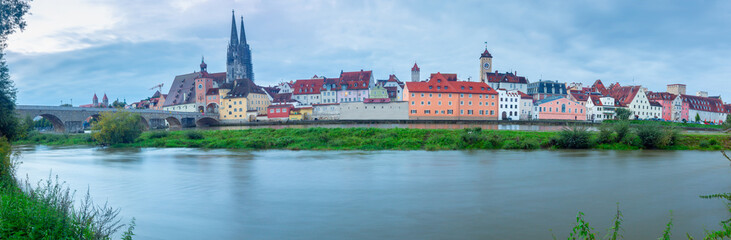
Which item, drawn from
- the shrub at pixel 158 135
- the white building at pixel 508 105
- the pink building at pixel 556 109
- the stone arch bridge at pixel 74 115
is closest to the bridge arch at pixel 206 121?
the stone arch bridge at pixel 74 115

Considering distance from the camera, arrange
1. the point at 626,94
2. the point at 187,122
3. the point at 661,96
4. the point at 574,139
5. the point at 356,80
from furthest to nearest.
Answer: the point at 356,80
the point at 661,96
the point at 626,94
the point at 187,122
the point at 574,139

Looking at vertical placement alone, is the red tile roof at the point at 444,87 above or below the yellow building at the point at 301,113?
above

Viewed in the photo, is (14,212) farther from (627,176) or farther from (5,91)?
(627,176)

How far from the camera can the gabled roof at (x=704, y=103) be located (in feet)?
272

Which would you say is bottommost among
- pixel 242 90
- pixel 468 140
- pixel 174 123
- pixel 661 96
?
pixel 468 140

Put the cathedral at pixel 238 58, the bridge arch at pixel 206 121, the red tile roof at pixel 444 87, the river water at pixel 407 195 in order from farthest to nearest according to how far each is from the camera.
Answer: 1. the cathedral at pixel 238 58
2. the bridge arch at pixel 206 121
3. the red tile roof at pixel 444 87
4. the river water at pixel 407 195

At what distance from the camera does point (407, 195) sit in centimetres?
1143

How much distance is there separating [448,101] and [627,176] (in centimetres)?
4833

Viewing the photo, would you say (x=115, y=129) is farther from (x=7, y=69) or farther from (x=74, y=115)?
(x=74, y=115)

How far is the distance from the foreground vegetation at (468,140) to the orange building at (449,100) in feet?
100

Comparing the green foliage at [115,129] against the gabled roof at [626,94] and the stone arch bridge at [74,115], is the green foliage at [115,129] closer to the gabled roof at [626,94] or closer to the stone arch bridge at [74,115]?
the stone arch bridge at [74,115]

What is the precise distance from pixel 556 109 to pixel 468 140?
49502mm

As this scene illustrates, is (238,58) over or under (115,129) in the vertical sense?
over

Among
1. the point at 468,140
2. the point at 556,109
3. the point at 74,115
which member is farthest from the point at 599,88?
the point at 74,115
